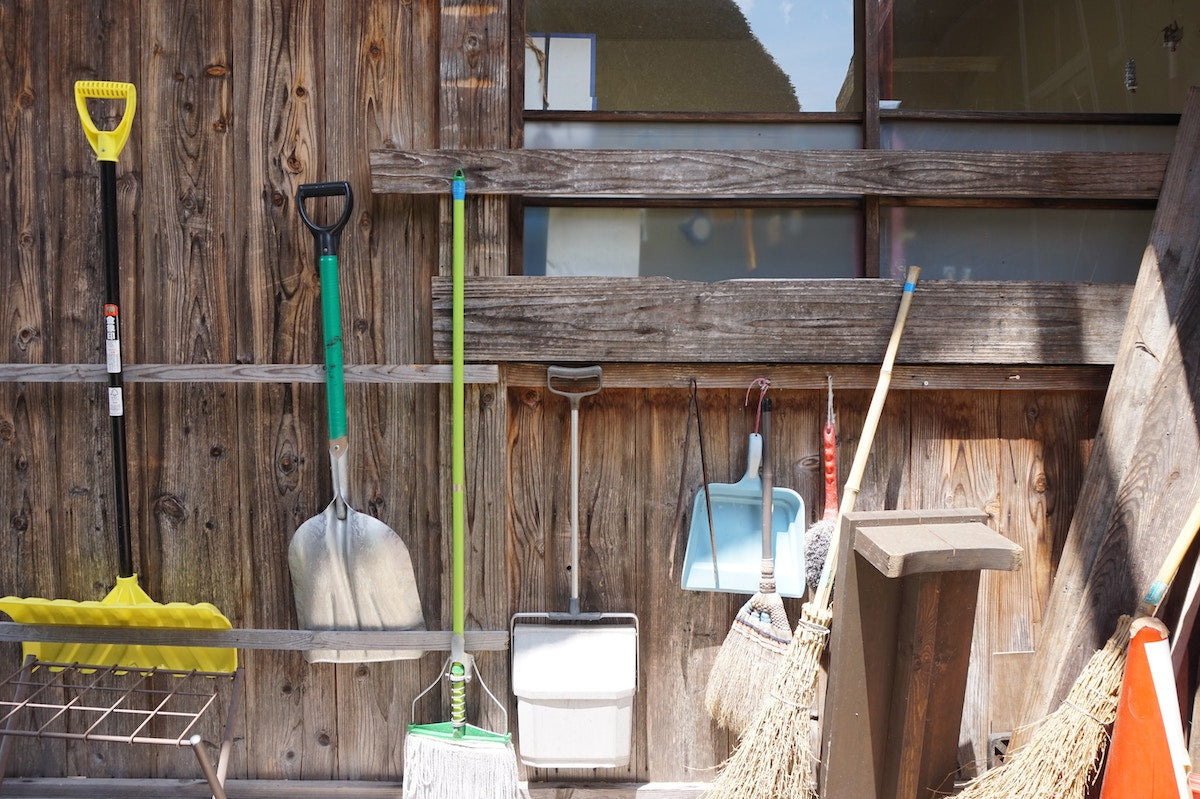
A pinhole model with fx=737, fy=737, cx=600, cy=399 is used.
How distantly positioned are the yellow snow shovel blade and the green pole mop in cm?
60

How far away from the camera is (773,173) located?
6.59ft

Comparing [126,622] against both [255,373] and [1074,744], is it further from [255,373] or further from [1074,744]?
[1074,744]

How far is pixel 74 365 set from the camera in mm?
2020

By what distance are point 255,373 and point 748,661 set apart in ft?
5.05

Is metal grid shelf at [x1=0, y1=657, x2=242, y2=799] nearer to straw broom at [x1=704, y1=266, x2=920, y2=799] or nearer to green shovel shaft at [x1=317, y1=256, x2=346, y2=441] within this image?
green shovel shaft at [x1=317, y1=256, x2=346, y2=441]

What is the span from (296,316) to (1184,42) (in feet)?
8.88

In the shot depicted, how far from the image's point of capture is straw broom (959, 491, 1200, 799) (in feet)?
5.65

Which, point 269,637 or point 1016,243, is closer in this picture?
point 269,637

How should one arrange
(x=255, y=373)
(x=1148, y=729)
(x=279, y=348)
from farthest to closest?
1. (x=279, y=348)
2. (x=255, y=373)
3. (x=1148, y=729)

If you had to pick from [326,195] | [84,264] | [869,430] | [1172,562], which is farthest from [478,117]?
[1172,562]

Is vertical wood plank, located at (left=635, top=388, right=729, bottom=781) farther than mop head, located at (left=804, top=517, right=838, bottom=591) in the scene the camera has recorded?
Yes

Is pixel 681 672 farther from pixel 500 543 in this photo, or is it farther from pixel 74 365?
pixel 74 365

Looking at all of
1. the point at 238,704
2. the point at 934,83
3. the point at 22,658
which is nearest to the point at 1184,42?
the point at 934,83

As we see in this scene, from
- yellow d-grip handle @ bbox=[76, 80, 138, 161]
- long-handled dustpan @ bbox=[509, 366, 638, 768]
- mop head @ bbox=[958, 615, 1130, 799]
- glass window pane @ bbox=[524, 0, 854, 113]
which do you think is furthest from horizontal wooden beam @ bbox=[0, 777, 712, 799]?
glass window pane @ bbox=[524, 0, 854, 113]
